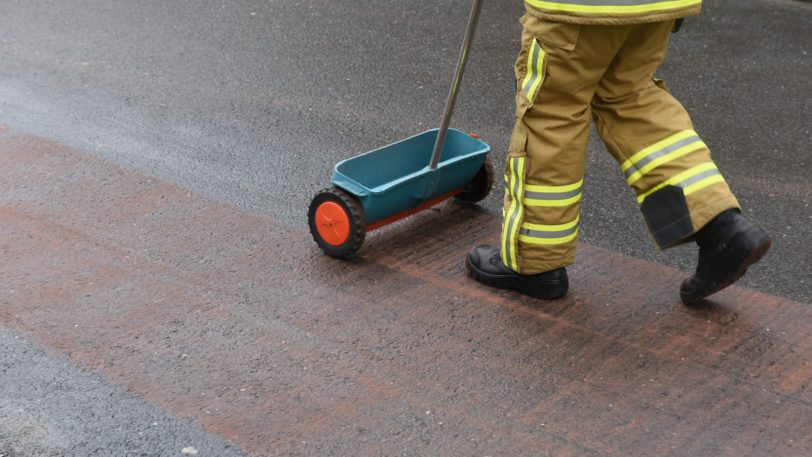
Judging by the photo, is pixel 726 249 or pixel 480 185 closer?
pixel 726 249

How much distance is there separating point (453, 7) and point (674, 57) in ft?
6.07

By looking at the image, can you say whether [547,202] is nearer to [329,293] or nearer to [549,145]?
[549,145]

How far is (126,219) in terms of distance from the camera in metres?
4.68

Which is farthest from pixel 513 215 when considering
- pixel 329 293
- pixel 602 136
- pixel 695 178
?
pixel 329 293

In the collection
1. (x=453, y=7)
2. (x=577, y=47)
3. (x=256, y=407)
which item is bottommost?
(x=256, y=407)

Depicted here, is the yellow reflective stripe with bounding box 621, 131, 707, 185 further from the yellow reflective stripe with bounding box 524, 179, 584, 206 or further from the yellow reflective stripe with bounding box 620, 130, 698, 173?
the yellow reflective stripe with bounding box 524, 179, 584, 206

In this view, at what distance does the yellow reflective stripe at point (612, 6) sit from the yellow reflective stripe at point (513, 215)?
575mm

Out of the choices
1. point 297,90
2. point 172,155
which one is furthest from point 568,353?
point 297,90

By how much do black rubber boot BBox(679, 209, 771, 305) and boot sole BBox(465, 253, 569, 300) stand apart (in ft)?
1.66

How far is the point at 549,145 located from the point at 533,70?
0.27 m

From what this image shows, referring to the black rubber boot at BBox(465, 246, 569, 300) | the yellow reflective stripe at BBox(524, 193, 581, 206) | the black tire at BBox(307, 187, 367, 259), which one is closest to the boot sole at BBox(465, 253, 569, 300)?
the black rubber boot at BBox(465, 246, 569, 300)

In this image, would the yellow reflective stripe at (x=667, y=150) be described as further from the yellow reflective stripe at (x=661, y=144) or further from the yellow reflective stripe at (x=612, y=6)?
the yellow reflective stripe at (x=612, y=6)

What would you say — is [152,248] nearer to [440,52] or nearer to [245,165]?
[245,165]

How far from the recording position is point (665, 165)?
12.4 feet
